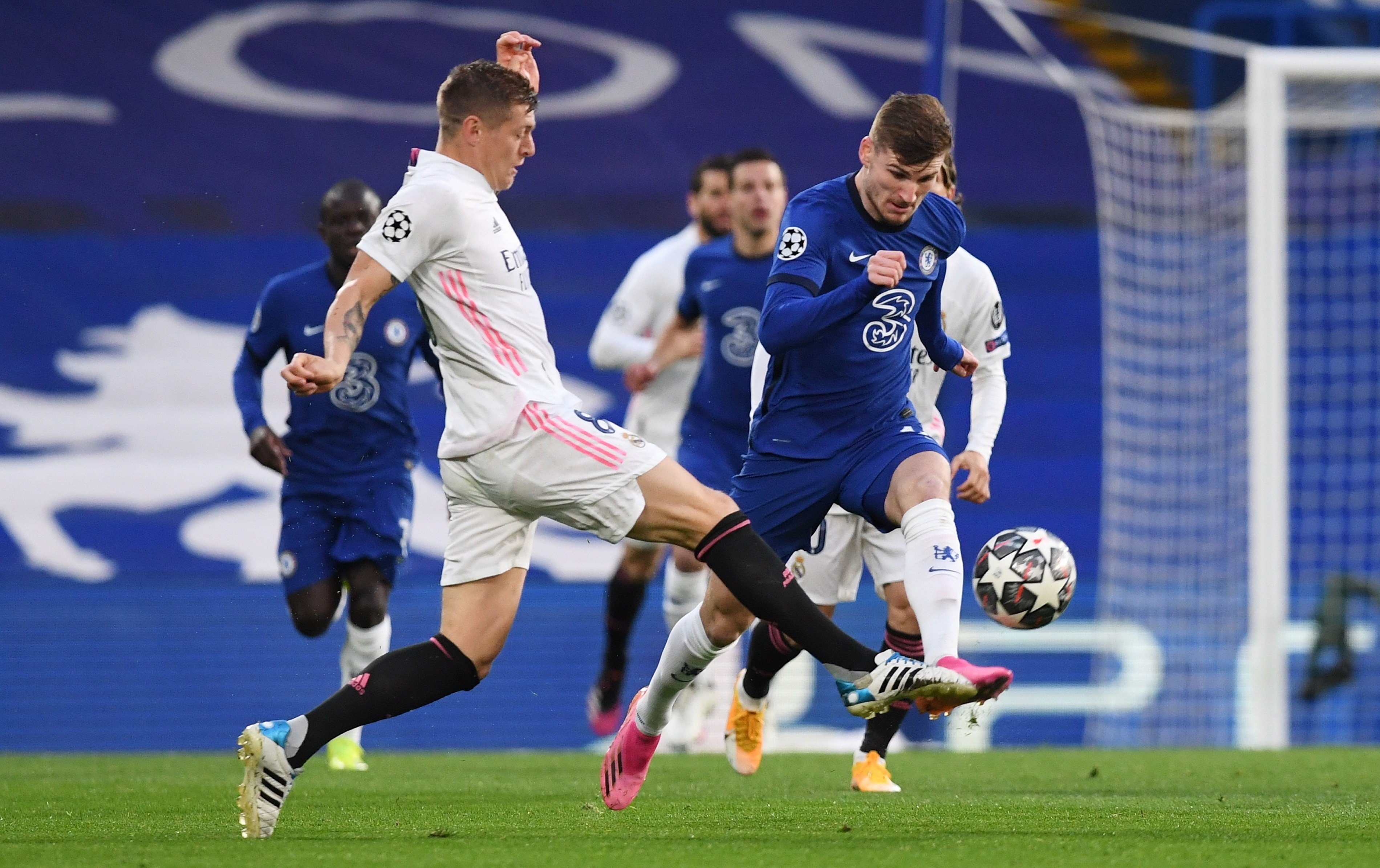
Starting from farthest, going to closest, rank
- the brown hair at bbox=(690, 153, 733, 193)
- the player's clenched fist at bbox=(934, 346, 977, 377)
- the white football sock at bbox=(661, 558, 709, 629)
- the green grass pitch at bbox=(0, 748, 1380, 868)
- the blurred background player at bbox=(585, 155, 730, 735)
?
the blurred background player at bbox=(585, 155, 730, 735)
the white football sock at bbox=(661, 558, 709, 629)
the brown hair at bbox=(690, 153, 733, 193)
the player's clenched fist at bbox=(934, 346, 977, 377)
the green grass pitch at bbox=(0, 748, 1380, 868)

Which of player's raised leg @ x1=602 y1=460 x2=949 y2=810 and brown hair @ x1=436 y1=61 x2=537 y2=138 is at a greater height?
brown hair @ x1=436 y1=61 x2=537 y2=138

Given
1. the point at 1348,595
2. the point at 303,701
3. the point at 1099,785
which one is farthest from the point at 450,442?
the point at 1348,595

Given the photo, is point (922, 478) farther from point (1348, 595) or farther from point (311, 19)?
point (311, 19)

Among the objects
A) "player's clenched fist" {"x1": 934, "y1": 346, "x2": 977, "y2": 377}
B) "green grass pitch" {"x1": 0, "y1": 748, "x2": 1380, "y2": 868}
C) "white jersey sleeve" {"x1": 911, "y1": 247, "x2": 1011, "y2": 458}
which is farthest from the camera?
"white jersey sleeve" {"x1": 911, "y1": 247, "x2": 1011, "y2": 458}

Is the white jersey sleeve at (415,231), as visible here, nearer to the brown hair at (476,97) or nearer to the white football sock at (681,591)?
the brown hair at (476,97)

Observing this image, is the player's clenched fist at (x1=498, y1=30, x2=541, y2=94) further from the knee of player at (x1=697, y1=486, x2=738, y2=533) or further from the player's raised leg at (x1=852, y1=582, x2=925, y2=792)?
the player's raised leg at (x1=852, y1=582, x2=925, y2=792)

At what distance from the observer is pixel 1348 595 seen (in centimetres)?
1130

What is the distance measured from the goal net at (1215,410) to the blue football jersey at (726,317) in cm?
356

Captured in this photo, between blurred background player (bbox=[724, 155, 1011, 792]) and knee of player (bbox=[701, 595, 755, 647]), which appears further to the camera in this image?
blurred background player (bbox=[724, 155, 1011, 792])

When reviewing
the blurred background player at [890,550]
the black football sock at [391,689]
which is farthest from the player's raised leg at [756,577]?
the blurred background player at [890,550]

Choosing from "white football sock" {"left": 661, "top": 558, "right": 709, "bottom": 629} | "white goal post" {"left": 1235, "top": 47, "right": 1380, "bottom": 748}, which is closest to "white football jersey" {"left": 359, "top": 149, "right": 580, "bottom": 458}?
"white football sock" {"left": 661, "top": 558, "right": 709, "bottom": 629}

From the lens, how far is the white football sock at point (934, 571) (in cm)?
445

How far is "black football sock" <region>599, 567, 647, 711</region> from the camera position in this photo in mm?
8945

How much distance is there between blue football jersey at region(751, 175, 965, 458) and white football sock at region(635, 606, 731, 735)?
1.83ft
